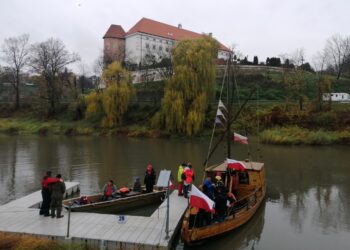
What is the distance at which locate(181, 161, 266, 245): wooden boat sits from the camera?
39.7 ft

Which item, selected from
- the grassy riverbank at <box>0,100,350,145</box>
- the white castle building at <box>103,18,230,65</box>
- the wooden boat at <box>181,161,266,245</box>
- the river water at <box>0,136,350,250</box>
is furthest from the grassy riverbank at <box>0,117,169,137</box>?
the white castle building at <box>103,18,230,65</box>

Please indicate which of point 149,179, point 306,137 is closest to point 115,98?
point 306,137

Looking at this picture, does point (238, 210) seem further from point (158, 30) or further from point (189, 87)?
point (158, 30)

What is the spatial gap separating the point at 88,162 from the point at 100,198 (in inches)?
583

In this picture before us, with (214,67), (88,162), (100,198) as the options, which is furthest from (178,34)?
(100,198)

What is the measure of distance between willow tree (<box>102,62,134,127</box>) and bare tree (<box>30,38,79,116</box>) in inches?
558

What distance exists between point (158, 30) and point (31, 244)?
94.7 m

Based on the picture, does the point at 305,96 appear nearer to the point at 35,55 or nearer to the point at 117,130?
the point at 117,130

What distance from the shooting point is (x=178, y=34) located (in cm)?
10331

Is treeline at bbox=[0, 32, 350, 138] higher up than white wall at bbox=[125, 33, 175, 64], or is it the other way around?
white wall at bbox=[125, 33, 175, 64]

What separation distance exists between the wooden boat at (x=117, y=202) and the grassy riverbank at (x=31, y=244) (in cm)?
314

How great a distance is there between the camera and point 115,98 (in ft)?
186


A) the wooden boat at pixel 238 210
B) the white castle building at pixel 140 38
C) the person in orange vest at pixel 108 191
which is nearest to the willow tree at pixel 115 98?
the white castle building at pixel 140 38

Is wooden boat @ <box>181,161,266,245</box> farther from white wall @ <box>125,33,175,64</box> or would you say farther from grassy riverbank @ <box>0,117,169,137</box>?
white wall @ <box>125,33,175,64</box>
